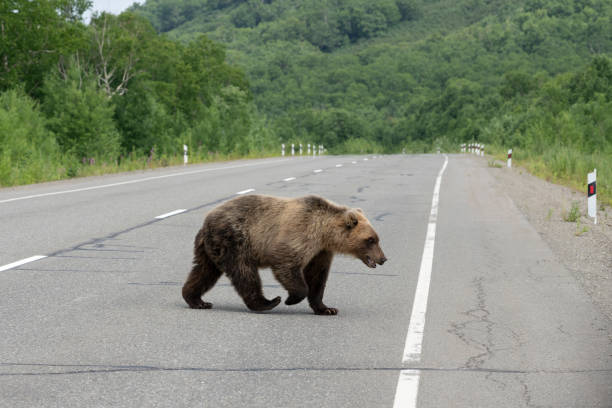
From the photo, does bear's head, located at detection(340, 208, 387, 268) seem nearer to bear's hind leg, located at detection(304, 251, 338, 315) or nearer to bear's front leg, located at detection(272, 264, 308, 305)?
bear's hind leg, located at detection(304, 251, 338, 315)

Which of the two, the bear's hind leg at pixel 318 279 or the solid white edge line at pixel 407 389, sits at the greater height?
the bear's hind leg at pixel 318 279

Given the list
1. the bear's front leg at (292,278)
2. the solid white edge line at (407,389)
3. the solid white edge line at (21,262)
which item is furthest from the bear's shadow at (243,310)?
the solid white edge line at (21,262)

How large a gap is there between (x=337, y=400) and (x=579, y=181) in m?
21.6

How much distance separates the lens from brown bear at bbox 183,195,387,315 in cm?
640

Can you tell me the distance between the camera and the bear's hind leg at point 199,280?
6.73 m

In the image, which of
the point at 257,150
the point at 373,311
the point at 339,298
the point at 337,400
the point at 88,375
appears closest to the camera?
the point at 337,400

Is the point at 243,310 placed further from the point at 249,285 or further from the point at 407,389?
the point at 407,389

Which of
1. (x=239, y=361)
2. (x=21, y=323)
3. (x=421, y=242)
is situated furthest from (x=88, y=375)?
(x=421, y=242)

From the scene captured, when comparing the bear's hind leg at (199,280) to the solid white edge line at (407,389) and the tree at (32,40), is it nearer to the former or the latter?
the solid white edge line at (407,389)

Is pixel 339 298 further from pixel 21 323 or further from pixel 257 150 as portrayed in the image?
pixel 257 150

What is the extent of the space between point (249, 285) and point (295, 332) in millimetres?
645

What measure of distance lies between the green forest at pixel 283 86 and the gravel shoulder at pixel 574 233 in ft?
6.55

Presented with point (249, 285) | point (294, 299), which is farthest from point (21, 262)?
point (294, 299)

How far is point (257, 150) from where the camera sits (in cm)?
5219
